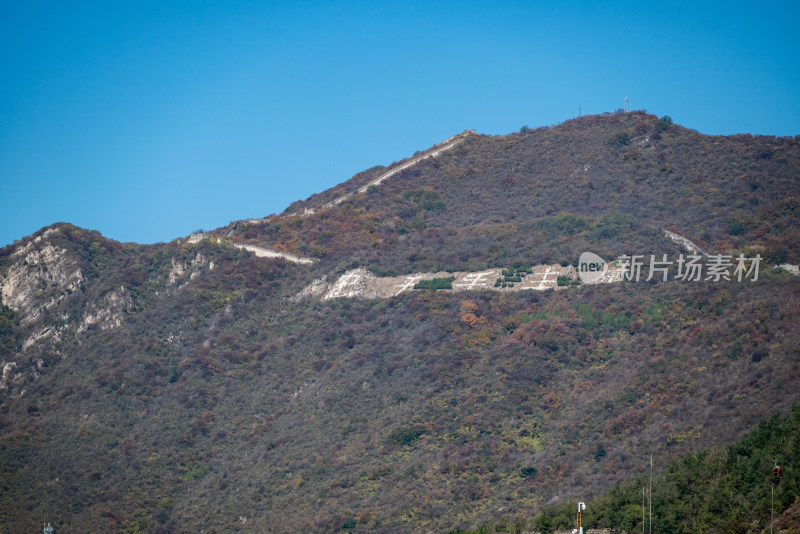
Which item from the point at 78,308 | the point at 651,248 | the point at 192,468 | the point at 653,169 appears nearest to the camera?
the point at 192,468

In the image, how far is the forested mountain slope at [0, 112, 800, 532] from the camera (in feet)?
194

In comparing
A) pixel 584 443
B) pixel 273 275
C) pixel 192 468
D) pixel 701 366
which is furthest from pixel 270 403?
pixel 701 366

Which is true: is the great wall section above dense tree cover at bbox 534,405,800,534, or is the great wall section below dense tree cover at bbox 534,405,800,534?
above

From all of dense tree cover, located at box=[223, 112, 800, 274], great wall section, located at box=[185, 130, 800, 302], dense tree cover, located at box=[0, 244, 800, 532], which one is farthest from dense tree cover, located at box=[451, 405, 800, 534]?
dense tree cover, located at box=[223, 112, 800, 274]

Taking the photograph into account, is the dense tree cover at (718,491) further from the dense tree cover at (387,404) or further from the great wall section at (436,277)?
the great wall section at (436,277)

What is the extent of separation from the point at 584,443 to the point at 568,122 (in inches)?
3047

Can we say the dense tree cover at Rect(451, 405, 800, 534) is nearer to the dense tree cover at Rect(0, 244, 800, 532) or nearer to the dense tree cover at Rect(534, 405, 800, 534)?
the dense tree cover at Rect(534, 405, 800, 534)

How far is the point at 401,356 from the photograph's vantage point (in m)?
77.2

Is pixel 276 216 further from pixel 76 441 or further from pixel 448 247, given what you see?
pixel 76 441

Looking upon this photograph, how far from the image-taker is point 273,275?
96.1 m

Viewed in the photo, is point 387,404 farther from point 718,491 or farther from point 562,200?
point 562,200

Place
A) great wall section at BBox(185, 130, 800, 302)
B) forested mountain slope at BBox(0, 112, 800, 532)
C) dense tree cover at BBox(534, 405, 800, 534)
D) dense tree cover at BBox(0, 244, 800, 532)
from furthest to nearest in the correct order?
1. great wall section at BBox(185, 130, 800, 302)
2. forested mountain slope at BBox(0, 112, 800, 532)
3. dense tree cover at BBox(0, 244, 800, 532)
4. dense tree cover at BBox(534, 405, 800, 534)

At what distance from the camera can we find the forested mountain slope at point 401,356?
194 ft

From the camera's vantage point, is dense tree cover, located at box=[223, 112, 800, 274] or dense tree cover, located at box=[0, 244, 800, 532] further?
dense tree cover, located at box=[223, 112, 800, 274]
